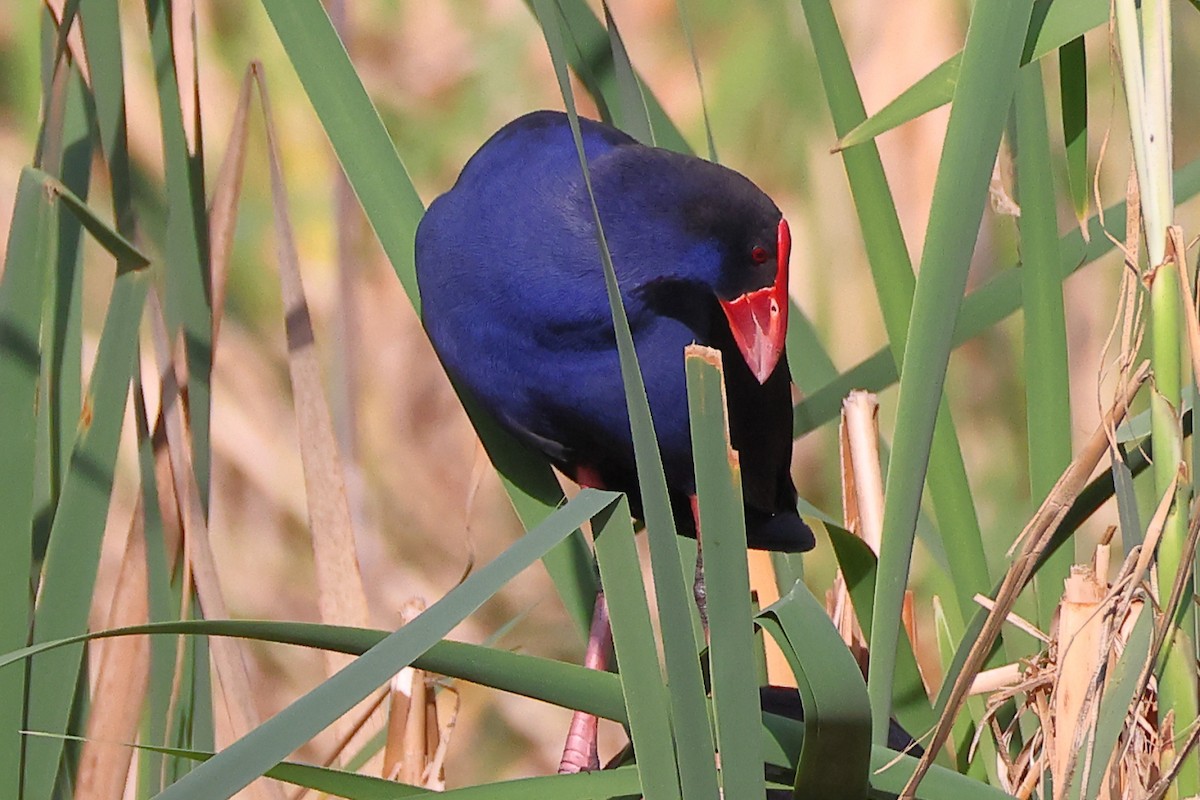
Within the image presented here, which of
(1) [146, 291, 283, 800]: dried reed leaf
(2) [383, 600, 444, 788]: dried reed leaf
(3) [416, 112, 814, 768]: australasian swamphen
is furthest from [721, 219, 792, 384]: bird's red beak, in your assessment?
(1) [146, 291, 283, 800]: dried reed leaf

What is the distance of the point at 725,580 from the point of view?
0.52m

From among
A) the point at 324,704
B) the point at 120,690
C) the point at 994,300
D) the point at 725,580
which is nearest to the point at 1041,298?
the point at 994,300

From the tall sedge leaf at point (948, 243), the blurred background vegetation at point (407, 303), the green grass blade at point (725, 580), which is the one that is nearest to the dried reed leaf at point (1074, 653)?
the tall sedge leaf at point (948, 243)

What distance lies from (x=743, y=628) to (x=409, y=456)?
48.0 inches

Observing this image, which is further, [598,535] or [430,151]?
[430,151]

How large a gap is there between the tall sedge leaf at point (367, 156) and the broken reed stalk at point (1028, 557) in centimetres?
36

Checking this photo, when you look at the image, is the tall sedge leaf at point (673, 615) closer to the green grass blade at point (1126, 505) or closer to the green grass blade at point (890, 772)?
the green grass blade at point (890, 772)

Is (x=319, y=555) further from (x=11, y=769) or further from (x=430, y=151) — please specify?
(x=430, y=151)

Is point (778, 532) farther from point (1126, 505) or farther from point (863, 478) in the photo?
point (1126, 505)

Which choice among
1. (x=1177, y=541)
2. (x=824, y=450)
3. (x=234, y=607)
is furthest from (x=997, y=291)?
(x=234, y=607)

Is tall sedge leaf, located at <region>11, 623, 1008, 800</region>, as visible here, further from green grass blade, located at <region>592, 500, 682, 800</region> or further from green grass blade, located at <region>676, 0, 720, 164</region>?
green grass blade, located at <region>676, 0, 720, 164</region>

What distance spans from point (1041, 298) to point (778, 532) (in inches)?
19.7

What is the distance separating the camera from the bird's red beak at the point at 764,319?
1.04 meters

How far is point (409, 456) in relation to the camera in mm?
1702
